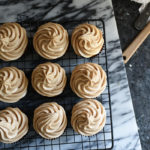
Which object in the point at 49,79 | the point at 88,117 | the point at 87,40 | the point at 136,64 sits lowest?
the point at 136,64

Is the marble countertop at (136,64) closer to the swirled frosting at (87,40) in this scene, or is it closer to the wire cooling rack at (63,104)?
the wire cooling rack at (63,104)

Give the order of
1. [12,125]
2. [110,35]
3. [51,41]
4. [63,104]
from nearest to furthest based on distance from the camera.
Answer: [12,125] < [51,41] < [63,104] < [110,35]

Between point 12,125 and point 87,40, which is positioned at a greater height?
point 87,40

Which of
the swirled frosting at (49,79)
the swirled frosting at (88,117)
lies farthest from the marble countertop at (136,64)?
A: the swirled frosting at (49,79)

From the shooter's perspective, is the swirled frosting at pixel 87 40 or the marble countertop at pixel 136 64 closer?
the swirled frosting at pixel 87 40

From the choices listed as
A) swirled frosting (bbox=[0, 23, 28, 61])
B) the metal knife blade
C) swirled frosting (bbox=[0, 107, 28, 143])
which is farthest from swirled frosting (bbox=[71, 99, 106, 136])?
the metal knife blade

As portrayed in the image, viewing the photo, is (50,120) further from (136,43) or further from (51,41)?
(136,43)

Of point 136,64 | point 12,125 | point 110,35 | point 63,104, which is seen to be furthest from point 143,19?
point 12,125

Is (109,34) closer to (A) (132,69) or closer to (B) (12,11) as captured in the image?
(A) (132,69)
